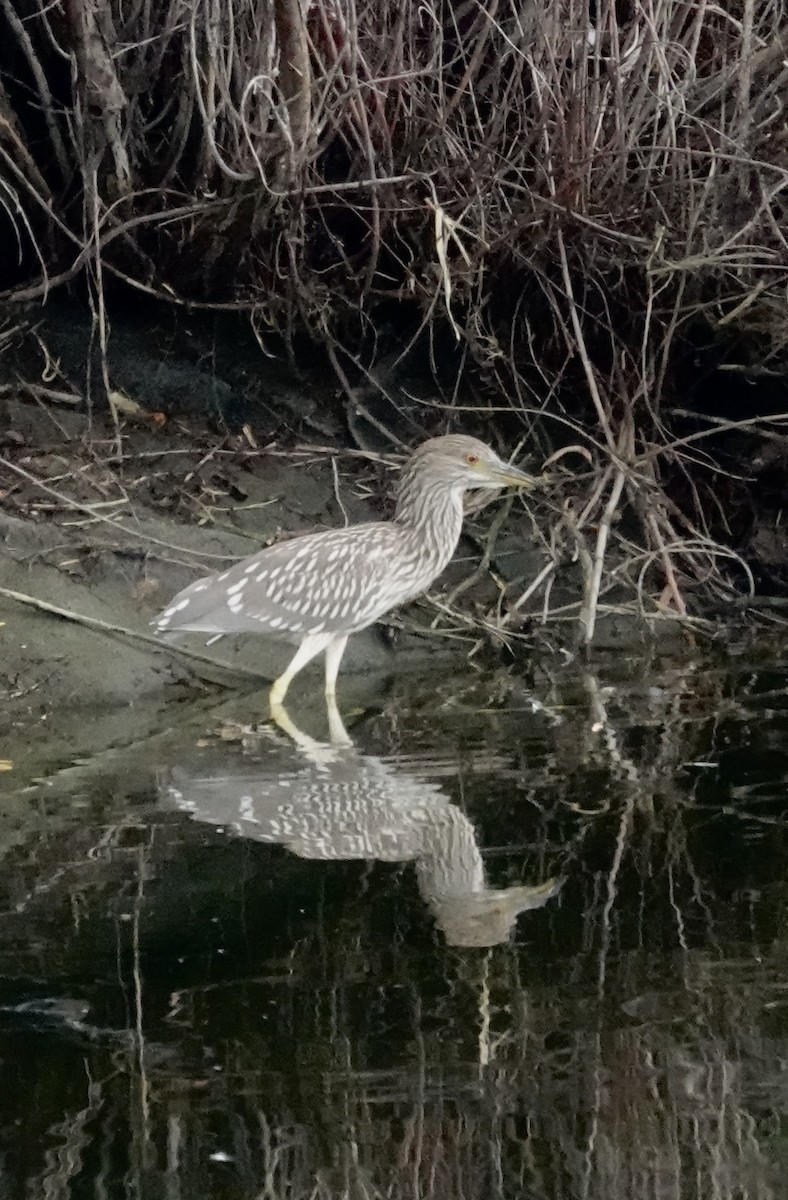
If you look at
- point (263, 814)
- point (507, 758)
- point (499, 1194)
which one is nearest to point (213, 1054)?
point (499, 1194)

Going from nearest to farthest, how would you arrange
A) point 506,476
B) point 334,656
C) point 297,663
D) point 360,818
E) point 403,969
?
1. point 403,969
2. point 360,818
3. point 297,663
4. point 334,656
5. point 506,476

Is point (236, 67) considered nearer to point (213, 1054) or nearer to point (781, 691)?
point (781, 691)

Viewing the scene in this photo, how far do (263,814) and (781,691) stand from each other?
245 cm

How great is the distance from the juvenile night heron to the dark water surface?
2.72 feet

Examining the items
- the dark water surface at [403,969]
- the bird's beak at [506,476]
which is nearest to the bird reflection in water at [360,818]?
the dark water surface at [403,969]

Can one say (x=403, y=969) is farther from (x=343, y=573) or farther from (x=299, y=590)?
(x=343, y=573)

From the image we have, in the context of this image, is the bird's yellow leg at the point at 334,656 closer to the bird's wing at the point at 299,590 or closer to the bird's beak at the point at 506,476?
the bird's wing at the point at 299,590

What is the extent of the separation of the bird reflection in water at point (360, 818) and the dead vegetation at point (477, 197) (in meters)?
2.20

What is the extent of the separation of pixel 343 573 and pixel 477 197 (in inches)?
71.1

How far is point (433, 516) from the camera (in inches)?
260

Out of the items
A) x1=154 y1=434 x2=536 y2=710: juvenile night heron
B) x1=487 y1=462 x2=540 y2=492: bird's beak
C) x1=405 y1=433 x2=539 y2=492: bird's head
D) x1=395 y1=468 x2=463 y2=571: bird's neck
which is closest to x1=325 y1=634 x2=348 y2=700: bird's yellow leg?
x1=154 y1=434 x2=536 y2=710: juvenile night heron

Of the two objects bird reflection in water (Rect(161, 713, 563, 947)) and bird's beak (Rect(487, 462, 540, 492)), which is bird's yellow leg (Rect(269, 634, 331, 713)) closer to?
bird reflection in water (Rect(161, 713, 563, 947))

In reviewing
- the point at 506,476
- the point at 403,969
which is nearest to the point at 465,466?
the point at 506,476

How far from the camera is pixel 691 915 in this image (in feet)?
11.3
